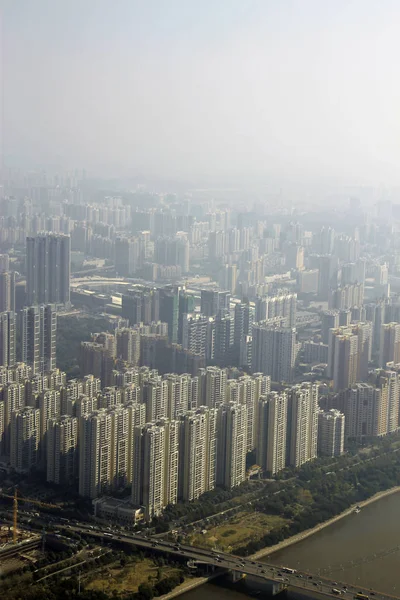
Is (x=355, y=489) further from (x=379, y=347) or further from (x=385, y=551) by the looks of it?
(x=379, y=347)

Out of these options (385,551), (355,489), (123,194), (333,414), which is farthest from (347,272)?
(385,551)

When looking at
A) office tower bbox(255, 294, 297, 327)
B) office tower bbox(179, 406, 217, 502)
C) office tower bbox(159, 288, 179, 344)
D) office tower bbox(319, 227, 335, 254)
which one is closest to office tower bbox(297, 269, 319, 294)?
office tower bbox(319, 227, 335, 254)

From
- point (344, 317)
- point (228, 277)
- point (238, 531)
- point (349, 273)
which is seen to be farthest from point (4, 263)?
point (238, 531)

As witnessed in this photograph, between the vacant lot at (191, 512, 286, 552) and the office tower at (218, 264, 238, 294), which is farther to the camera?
the office tower at (218, 264, 238, 294)

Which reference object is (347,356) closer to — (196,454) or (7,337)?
(196,454)

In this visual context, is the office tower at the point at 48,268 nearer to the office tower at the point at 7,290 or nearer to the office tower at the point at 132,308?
the office tower at the point at 7,290

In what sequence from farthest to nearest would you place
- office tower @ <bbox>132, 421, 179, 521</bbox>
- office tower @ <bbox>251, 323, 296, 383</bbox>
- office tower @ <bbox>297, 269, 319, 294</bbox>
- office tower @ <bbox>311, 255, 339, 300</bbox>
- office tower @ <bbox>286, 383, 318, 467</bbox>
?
office tower @ <bbox>311, 255, 339, 300</bbox> < office tower @ <bbox>297, 269, 319, 294</bbox> < office tower @ <bbox>251, 323, 296, 383</bbox> < office tower @ <bbox>286, 383, 318, 467</bbox> < office tower @ <bbox>132, 421, 179, 521</bbox>

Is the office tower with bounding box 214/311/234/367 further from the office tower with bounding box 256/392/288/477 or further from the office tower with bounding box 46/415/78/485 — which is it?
the office tower with bounding box 46/415/78/485
